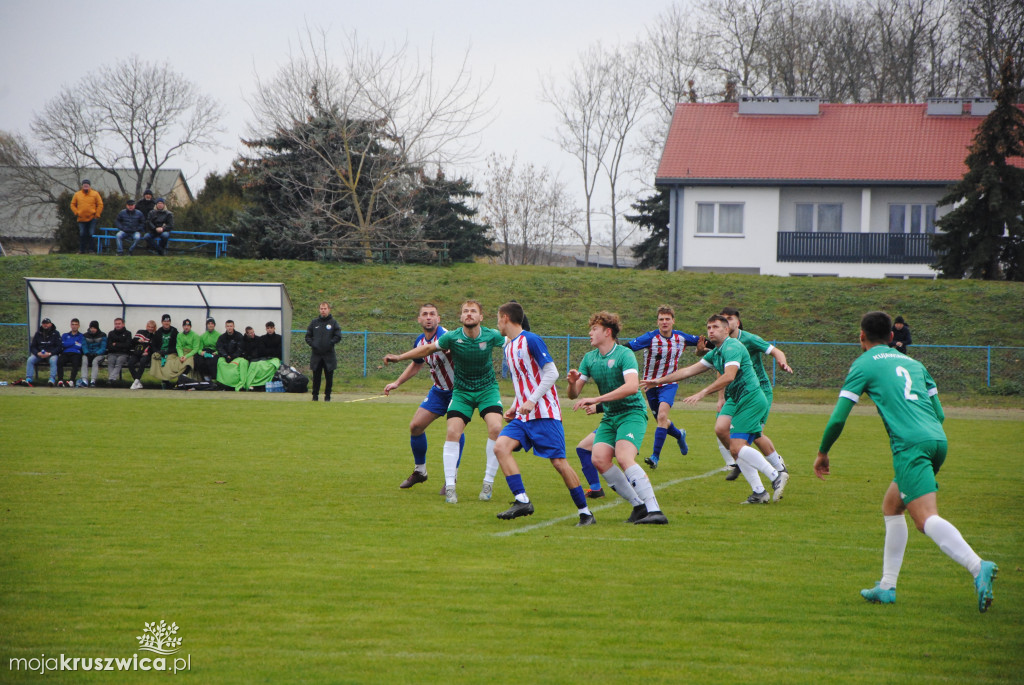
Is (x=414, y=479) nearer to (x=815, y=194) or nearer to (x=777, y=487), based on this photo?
(x=777, y=487)

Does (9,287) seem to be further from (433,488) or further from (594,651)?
(594,651)

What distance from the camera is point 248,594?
5348 millimetres

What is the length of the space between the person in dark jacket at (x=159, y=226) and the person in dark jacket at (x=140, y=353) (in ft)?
28.6

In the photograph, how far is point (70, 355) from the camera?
898 inches

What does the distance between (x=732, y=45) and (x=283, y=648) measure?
4692cm

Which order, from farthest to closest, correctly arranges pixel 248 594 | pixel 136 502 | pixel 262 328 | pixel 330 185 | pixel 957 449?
1. pixel 330 185
2. pixel 262 328
3. pixel 957 449
4. pixel 136 502
5. pixel 248 594

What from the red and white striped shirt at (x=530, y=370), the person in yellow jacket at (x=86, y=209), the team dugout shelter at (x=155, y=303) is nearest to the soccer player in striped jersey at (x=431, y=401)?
the red and white striped shirt at (x=530, y=370)

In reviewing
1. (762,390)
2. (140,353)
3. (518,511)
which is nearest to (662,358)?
(762,390)

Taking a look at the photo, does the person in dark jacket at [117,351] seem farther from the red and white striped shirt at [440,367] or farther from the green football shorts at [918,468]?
the green football shorts at [918,468]

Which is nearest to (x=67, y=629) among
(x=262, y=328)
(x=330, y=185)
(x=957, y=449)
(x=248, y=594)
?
(x=248, y=594)

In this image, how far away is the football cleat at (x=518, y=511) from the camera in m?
7.82

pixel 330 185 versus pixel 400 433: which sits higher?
pixel 330 185

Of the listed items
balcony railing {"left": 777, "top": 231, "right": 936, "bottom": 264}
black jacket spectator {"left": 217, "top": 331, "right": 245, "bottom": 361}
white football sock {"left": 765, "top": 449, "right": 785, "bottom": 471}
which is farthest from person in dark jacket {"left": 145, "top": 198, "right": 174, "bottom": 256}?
white football sock {"left": 765, "top": 449, "right": 785, "bottom": 471}

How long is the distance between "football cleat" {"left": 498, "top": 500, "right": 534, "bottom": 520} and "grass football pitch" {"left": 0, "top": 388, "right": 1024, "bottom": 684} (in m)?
0.06
